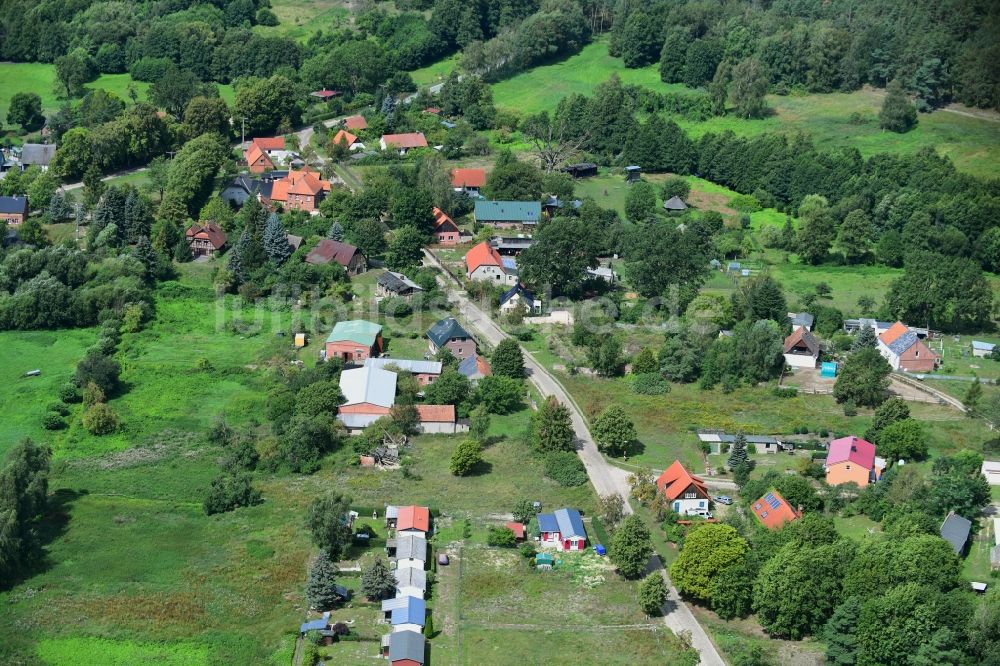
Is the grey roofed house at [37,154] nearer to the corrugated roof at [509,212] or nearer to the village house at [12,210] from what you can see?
the village house at [12,210]

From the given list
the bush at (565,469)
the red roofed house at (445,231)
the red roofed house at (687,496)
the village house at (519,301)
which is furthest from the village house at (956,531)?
the red roofed house at (445,231)

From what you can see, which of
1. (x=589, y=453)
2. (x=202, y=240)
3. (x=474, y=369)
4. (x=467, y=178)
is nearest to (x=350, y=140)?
(x=467, y=178)

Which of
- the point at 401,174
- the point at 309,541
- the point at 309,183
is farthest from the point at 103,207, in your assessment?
the point at 309,541

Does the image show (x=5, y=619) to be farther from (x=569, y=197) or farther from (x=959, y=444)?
(x=569, y=197)

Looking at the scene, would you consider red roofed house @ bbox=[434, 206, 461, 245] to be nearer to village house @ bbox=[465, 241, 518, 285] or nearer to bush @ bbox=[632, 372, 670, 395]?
village house @ bbox=[465, 241, 518, 285]

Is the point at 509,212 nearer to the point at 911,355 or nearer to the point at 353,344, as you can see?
the point at 353,344
